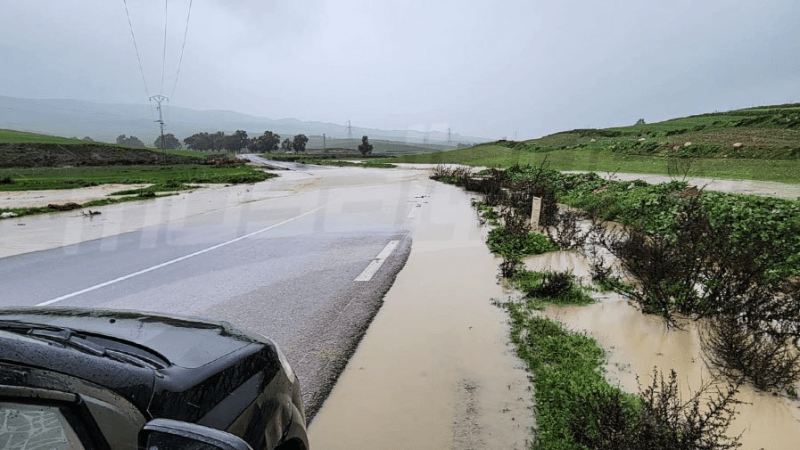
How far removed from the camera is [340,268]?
757 centimetres

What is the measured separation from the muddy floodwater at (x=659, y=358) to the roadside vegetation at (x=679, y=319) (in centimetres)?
13

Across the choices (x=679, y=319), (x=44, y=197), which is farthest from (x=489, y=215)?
(x=44, y=197)

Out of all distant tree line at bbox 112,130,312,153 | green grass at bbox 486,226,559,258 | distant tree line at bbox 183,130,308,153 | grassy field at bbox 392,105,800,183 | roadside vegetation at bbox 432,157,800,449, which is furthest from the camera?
distant tree line at bbox 183,130,308,153

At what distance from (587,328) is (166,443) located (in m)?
5.10

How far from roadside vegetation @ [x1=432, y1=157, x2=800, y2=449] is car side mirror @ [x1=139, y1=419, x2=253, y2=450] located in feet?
8.80

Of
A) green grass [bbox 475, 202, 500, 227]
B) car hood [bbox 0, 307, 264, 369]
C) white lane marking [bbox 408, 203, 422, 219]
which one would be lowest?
white lane marking [bbox 408, 203, 422, 219]

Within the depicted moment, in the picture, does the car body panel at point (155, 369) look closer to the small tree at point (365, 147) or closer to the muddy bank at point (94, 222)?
the muddy bank at point (94, 222)

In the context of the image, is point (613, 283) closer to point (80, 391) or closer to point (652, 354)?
point (652, 354)

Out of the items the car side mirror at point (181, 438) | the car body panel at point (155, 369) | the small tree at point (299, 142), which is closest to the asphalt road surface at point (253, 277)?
the car body panel at point (155, 369)

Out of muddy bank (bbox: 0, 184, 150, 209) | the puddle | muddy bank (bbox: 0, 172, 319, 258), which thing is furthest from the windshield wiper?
muddy bank (bbox: 0, 184, 150, 209)

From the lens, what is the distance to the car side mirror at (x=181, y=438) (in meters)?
0.94

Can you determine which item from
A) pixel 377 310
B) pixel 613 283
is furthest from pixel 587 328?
pixel 377 310

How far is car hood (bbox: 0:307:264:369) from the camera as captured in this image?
1689 mm

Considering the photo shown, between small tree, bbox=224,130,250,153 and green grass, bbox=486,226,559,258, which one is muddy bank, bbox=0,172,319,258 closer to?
green grass, bbox=486,226,559,258
